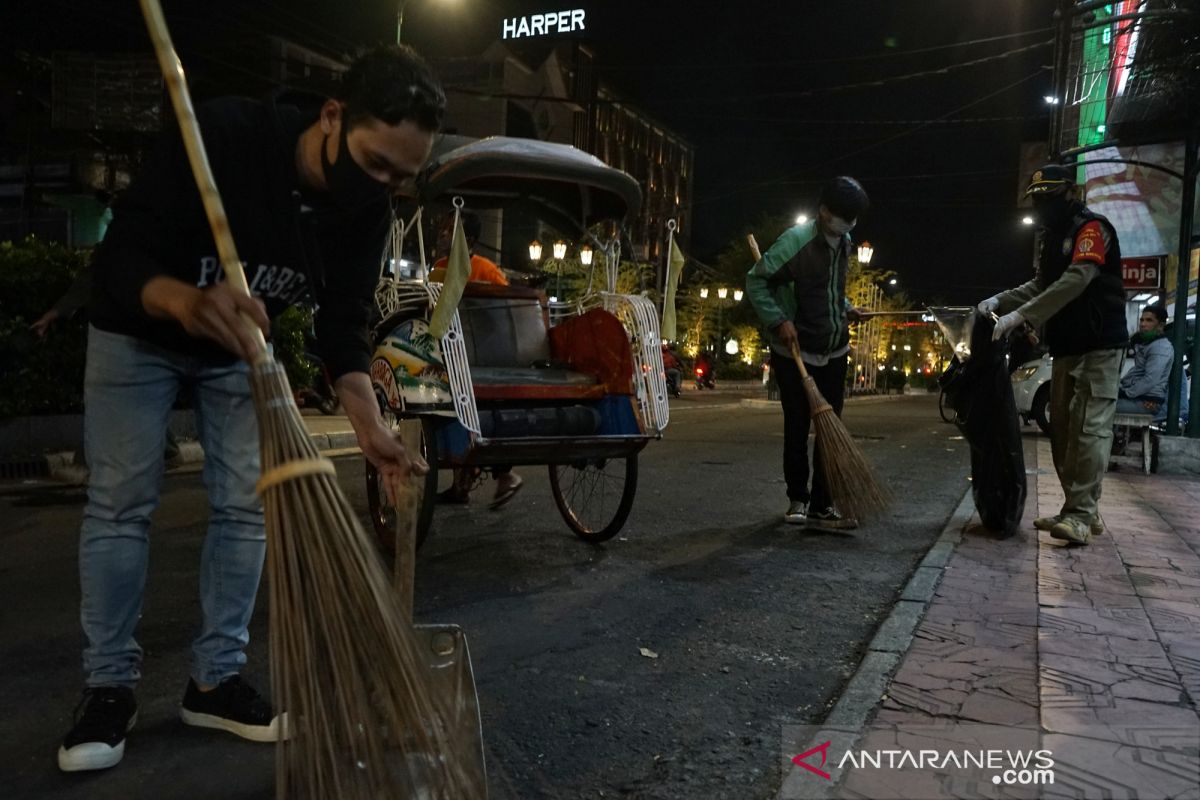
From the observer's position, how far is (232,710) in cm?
242

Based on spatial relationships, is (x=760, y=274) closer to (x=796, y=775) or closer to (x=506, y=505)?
(x=506, y=505)

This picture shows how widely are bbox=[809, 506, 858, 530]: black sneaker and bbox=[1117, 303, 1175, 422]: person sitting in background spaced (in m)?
5.27

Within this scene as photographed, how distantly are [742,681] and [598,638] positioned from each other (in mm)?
630

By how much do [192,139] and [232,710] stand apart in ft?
4.85

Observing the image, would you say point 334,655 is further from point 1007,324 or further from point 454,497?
point 454,497

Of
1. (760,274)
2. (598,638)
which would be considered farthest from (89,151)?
(598,638)

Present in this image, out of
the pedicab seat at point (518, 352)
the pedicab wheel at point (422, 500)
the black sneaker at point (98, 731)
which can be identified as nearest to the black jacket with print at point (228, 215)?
the black sneaker at point (98, 731)

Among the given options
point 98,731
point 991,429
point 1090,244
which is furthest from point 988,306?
point 98,731

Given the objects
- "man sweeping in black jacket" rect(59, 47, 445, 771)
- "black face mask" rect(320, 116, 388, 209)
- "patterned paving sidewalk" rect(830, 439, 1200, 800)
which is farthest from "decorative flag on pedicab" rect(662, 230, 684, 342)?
"black face mask" rect(320, 116, 388, 209)

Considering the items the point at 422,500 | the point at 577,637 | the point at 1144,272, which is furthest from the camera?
the point at 1144,272

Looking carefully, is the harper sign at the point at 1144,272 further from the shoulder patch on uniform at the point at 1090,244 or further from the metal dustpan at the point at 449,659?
the metal dustpan at the point at 449,659

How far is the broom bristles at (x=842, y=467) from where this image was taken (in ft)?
17.4

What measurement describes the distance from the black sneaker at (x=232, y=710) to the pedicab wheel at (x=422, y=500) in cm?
163

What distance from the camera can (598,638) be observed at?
338cm
